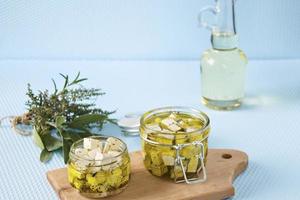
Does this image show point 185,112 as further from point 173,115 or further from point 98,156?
point 98,156

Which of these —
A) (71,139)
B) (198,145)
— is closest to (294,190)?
(198,145)

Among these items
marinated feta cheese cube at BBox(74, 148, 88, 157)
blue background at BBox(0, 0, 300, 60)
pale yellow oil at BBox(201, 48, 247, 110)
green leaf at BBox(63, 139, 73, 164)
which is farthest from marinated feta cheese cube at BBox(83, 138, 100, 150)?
blue background at BBox(0, 0, 300, 60)

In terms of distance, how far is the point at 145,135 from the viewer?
0.86 meters

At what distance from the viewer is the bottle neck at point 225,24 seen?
1107mm

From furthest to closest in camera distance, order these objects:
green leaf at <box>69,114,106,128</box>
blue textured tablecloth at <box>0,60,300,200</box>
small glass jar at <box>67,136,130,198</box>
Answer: green leaf at <box>69,114,106,128</box>
blue textured tablecloth at <box>0,60,300,200</box>
small glass jar at <box>67,136,130,198</box>

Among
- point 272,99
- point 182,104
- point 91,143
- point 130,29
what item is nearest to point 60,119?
point 91,143

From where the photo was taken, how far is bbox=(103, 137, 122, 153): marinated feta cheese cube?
84cm

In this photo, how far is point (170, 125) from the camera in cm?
86

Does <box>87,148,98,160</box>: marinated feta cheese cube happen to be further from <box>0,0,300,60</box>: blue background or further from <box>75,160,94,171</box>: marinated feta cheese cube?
<box>0,0,300,60</box>: blue background

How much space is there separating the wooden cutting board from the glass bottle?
0.80 ft

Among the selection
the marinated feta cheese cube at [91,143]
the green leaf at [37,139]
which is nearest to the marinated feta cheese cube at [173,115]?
the marinated feta cheese cube at [91,143]

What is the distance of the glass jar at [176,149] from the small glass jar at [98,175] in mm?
47

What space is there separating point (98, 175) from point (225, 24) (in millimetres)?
430

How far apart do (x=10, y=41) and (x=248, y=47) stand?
1.81ft
